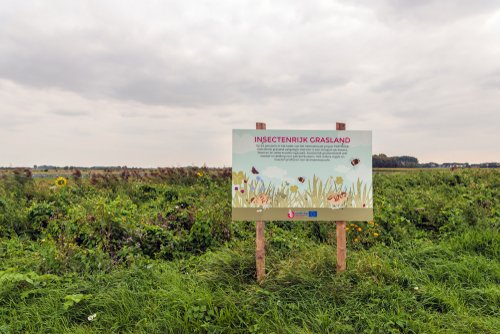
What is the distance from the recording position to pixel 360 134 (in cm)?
487

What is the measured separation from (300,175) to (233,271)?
1562 mm

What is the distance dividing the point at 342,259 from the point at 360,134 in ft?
5.56

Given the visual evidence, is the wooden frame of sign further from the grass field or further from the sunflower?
the sunflower

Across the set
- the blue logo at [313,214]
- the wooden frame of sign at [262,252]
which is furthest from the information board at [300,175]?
the wooden frame of sign at [262,252]

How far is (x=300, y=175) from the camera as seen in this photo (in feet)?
15.7

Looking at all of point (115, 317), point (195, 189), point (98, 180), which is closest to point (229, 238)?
point (115, 317)

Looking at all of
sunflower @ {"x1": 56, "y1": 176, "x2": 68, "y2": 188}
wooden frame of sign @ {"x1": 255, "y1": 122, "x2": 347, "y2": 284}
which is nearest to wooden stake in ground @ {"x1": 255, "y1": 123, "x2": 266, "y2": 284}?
wooden frame of sign @ {"x1": 255, "y1": 122, "x2": 347, "y2": 284}

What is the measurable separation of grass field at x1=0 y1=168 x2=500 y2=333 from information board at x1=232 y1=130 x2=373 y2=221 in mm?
694

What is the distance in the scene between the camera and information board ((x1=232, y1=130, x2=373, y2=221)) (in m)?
4.76

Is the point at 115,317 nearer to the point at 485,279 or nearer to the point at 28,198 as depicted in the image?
the point at 485,279

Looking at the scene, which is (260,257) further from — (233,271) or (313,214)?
(313,214)

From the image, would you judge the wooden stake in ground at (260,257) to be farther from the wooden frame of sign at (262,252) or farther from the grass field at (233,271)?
the grass field at (233,271)

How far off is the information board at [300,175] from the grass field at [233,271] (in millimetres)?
694

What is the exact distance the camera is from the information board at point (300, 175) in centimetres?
476
